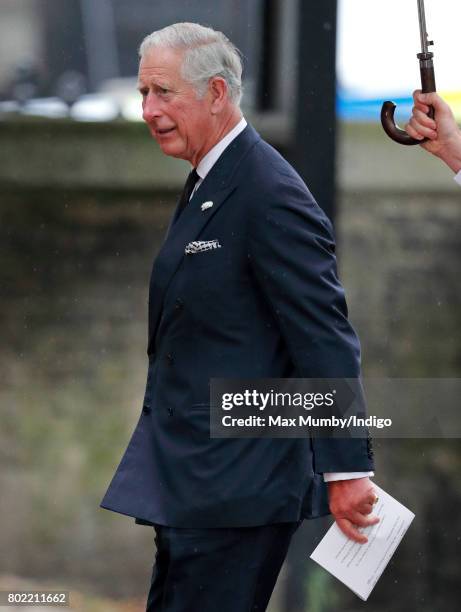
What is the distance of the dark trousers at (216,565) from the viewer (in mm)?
2875

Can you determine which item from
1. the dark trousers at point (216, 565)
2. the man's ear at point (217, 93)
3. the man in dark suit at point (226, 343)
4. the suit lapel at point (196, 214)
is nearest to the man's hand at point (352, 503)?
the man in dark suit at point (226, 343)

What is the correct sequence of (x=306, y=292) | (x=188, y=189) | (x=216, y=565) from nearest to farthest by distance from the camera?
(x=306, y=292) < (x=216, y=565) < (x=188, y=189)

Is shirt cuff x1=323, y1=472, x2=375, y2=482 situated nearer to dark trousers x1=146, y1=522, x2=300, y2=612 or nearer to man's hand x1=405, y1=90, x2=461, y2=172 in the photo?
dark trousers x1=146, y1=522, x2=300, y2=612

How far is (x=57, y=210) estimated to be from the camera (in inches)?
379

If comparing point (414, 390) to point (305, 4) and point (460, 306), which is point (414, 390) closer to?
point (460, 306)

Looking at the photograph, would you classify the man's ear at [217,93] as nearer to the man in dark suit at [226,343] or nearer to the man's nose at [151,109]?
the man in dark suit at [226,343]

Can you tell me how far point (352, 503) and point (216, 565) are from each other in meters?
0.31

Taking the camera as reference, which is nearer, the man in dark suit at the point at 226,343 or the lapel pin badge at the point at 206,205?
the man in dark suit at the point at 226,343

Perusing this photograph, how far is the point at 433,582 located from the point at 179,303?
18.9ft

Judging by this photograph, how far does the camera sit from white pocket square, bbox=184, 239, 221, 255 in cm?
286

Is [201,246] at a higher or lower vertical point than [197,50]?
lower

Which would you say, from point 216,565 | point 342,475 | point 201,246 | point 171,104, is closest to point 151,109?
point 171,104

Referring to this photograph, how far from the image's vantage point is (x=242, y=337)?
112 inches

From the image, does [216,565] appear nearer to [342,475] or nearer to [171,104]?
[342,475]
